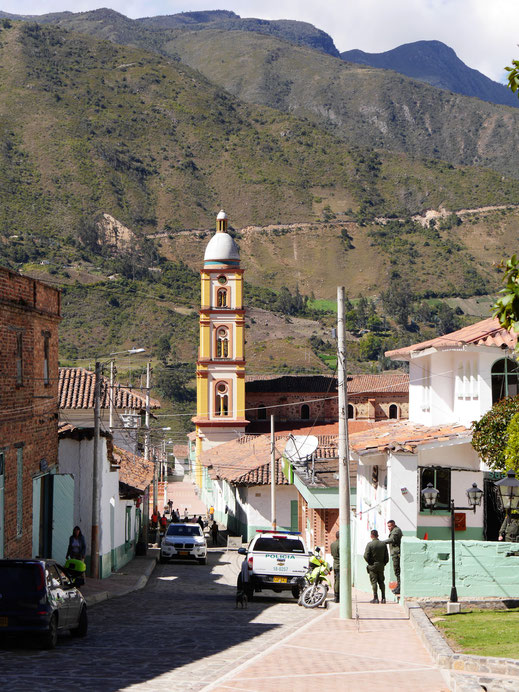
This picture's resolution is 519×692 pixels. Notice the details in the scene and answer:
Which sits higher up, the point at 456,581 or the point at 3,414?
the point at 3,414

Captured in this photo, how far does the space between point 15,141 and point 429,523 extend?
163891 millimetres

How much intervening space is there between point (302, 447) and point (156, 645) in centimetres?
2075

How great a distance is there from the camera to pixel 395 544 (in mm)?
22422

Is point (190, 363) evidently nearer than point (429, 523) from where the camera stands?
No

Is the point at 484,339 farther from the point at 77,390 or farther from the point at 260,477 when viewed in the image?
the point at 77,390

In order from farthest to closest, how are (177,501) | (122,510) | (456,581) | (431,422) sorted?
(177,501) < (122,510) < (431,422) < (456,581)

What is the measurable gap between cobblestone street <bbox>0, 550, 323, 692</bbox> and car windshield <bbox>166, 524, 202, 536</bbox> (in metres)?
14.9

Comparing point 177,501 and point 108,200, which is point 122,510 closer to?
point 177,501

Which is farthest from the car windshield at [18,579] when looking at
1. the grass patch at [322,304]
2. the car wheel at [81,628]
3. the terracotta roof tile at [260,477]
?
the grass patch at [322,304]

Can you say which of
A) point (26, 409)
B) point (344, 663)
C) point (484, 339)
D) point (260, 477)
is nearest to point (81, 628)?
point (344, 663)

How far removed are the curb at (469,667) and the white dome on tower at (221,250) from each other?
247ft

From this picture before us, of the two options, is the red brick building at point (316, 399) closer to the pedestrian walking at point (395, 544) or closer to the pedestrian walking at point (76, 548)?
the pedestrian walking at point (76, 548)

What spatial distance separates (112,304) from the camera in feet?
460

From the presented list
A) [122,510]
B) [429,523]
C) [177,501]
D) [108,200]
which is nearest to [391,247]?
[108,200]
